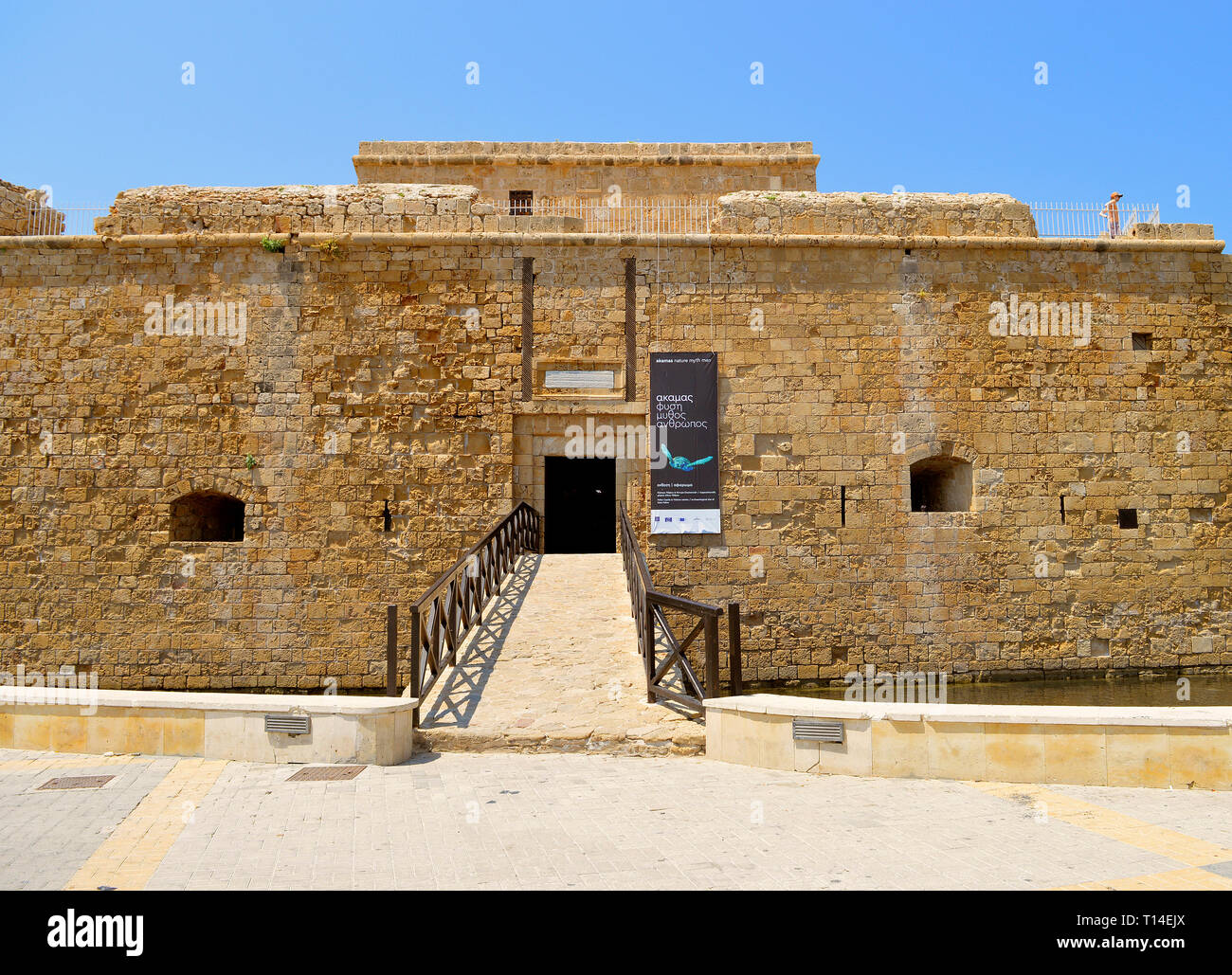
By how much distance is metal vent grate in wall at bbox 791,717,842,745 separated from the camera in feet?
17.7

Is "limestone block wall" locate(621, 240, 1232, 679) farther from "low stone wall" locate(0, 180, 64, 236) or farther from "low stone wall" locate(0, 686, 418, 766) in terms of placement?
"low stone wall" locate(0, 180, 64, 236)

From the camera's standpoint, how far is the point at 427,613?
7.21 metres

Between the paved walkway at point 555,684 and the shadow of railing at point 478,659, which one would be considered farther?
the shadow of railing at point 478,659

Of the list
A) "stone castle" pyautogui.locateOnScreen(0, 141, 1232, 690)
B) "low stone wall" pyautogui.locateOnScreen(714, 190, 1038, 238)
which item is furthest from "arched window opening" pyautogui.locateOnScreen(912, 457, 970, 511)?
"low stone wall" pyautogui.locateOnScreen(714, 190, 1038, 238)

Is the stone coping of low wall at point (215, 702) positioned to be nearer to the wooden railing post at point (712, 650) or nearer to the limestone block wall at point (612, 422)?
the wooden railing post at point (712, 650)

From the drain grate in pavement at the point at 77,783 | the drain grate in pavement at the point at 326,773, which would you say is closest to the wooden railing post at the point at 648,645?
the drain grate in pavement at the point at 326,773

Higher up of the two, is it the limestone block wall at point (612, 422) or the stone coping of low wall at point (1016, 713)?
the limestone block wall at point (612, 422)

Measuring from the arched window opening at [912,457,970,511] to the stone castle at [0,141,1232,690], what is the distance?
14 centimetres

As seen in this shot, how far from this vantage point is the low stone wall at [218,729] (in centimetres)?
570

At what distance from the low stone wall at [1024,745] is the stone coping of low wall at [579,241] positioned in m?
7.51

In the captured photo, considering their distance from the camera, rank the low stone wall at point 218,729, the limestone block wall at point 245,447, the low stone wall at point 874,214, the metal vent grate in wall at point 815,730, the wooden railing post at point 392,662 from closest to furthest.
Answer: the metal vent grate in wall at point 815,730 < the low stone wall at point 218,729 < the wooden railing post at point 392,662 < the limestone block wall at point 245,447 < the low stone wall at point 874,214

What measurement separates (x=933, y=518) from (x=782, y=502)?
2.05 meters
